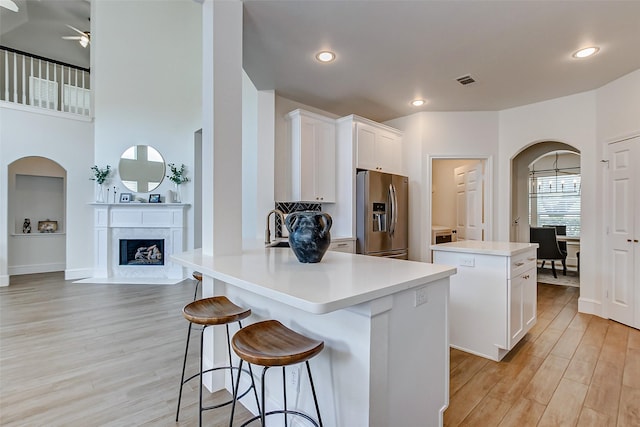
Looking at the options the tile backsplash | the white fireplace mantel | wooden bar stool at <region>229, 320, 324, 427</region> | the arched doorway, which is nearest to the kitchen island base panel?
wooden bar stool at <region>229, 320, 324, 427</region>

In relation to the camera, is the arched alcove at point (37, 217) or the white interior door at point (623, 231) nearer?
the white interior door at point (623, 231)

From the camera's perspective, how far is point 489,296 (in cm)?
246

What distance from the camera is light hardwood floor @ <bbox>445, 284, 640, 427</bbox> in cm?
178

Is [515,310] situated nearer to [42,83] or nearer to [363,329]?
[363,329]

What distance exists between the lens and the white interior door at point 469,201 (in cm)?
467

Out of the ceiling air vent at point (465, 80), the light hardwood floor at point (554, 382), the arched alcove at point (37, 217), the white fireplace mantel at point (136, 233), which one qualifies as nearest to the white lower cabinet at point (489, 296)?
the light hardwood floor at point (554, 382)

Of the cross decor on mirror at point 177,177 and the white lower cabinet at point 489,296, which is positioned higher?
the cross decor on mirror at point 177,177

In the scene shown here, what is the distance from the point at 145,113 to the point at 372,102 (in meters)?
4.32

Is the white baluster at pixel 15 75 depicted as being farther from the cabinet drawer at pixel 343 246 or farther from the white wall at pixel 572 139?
the white wall at pixel 572 139

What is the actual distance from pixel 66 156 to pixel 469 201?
700cm

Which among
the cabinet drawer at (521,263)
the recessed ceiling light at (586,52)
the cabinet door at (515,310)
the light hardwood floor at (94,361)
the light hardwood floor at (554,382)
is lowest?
the light hardwood floor at (94,361)

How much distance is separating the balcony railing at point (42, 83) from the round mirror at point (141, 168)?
1.17 meters

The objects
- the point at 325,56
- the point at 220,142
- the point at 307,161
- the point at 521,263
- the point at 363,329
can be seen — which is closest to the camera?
the point at 363,329

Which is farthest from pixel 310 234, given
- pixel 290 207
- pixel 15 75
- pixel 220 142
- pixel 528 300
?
pixel 15 75
